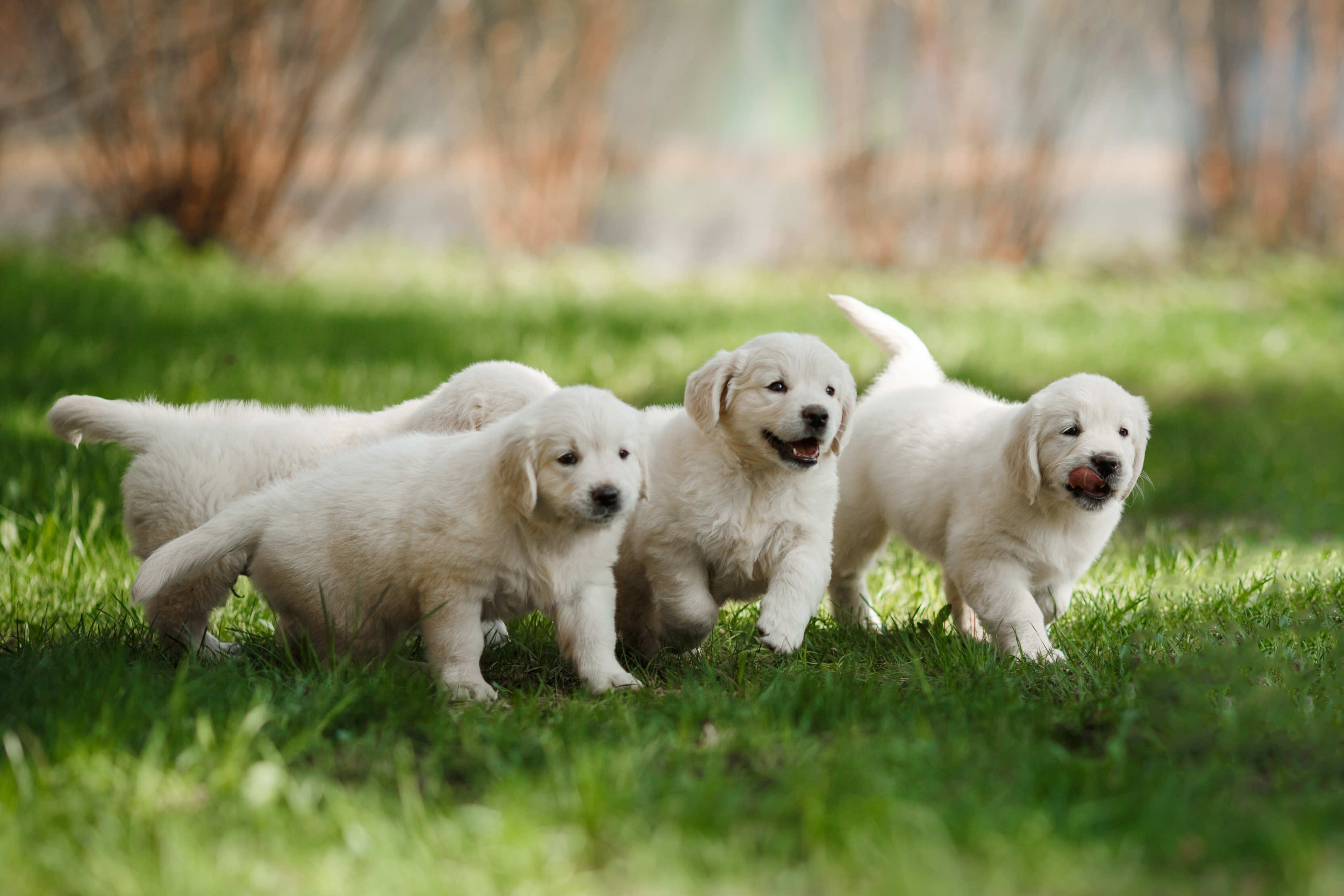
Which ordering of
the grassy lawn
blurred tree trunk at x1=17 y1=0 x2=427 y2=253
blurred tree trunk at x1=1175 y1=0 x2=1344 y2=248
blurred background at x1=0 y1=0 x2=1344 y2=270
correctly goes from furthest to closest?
blurred tree trunk at x1=1175 y1=0 x2=1344 y2=248 < blurred background at x1=0 y1=0 x2=1344 y2=270 < blurred tree trunk at x1=17 y1=0 x2=427 y2=253 < the grassy lawn

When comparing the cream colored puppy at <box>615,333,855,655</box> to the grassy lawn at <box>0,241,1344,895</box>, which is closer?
the grassy lawn at <box>0,241,1344,895</box>

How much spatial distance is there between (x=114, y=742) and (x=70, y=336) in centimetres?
470

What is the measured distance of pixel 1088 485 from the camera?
317 centimetres

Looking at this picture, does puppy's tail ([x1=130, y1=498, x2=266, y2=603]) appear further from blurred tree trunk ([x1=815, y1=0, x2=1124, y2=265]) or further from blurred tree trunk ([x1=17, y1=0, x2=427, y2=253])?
blurred tree trunk ([x1=815, y1=0, x2=1124, y2=265])

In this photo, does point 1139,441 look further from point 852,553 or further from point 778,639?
point 778,639

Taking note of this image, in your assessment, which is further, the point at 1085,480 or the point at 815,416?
the point at 1085,480

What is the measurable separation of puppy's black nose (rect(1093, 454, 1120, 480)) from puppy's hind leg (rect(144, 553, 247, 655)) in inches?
86.5

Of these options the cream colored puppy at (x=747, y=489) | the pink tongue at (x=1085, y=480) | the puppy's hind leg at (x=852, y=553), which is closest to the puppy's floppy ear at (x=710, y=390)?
the cream colored puppy at (x=747, y=489)

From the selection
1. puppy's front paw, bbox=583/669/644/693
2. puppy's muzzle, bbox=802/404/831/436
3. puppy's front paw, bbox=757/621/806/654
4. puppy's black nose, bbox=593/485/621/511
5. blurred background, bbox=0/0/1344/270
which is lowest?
puppy's front paw, bbox=583/669/644/693

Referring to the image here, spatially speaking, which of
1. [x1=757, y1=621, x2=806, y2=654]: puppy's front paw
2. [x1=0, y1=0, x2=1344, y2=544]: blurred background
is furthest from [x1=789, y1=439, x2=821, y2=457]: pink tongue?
[x1=0, y1=0, x2=1344, y2=544]: blurred background

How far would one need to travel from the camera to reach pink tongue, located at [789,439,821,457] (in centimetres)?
309

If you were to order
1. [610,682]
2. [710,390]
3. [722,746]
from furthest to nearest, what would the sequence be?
1. [710,390]
2. [610,682]
3. [722,746]

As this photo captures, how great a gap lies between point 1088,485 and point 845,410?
2.20 ft

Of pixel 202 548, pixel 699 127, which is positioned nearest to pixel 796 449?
pixel 202 548
